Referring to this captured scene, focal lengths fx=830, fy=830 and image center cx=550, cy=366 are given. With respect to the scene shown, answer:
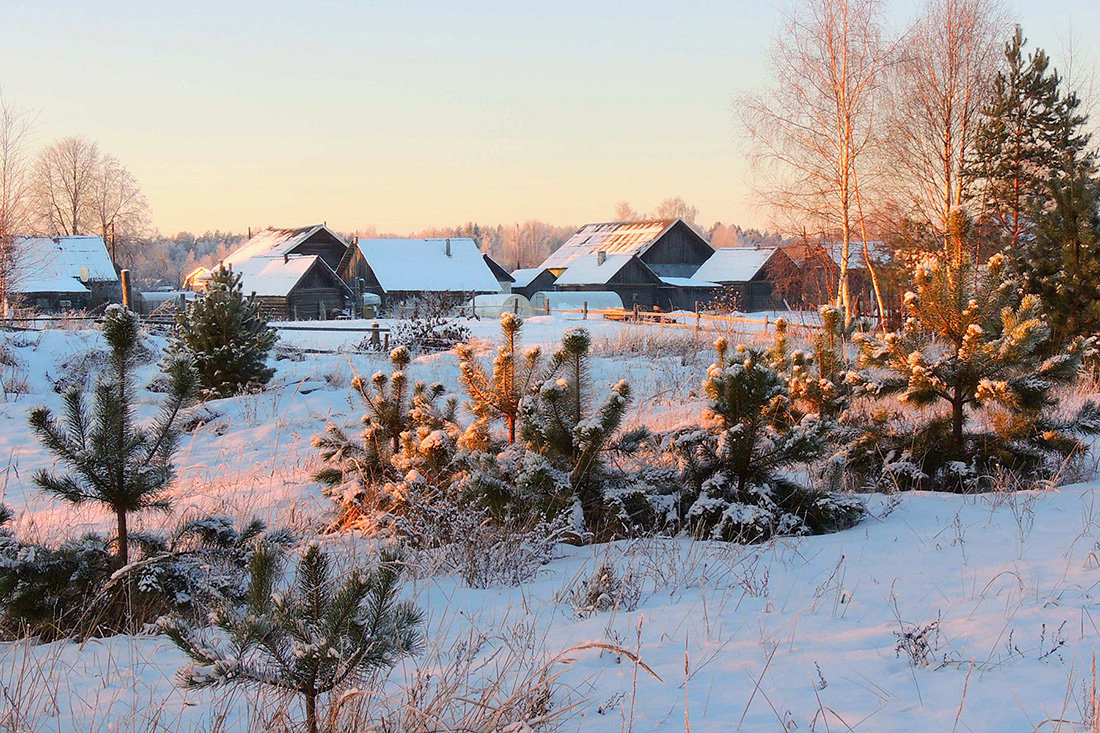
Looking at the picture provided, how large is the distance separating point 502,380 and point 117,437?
2377 millimetres

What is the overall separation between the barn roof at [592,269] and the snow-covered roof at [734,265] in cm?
542

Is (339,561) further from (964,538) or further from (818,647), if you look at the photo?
(964,538)

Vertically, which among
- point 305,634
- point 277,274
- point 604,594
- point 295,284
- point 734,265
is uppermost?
point 734,265

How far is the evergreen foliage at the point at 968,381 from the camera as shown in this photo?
5875 millimetres

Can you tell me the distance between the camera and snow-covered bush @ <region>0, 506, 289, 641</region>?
11.2 feet

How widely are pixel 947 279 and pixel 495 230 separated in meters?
172

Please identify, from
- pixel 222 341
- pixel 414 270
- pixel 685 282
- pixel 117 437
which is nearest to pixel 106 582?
pixel 117 437

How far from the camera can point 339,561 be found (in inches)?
168

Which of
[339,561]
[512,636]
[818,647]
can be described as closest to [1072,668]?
[818,647]

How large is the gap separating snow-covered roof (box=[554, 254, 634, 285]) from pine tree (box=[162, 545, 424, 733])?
44.4 m

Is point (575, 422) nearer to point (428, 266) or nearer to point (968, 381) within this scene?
point (968, 381)

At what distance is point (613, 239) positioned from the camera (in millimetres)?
52156

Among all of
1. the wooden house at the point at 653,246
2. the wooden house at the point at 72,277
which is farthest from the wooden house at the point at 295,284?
the wooden house at the point at 653,246

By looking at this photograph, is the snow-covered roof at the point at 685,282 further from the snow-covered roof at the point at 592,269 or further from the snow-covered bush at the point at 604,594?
the snow-covered bush at the point at 604,594
